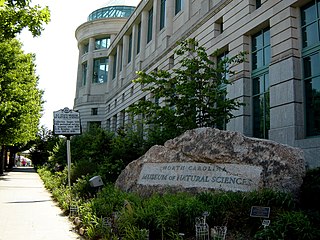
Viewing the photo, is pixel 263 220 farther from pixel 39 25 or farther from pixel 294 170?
pixel 39 25

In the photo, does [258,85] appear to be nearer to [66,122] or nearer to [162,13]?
[66,122]

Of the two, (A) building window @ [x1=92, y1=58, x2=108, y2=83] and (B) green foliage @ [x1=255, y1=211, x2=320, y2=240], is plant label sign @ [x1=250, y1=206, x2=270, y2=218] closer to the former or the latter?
(B) green foliage @ [x1=255, y1=211, x2=320, y2=240]

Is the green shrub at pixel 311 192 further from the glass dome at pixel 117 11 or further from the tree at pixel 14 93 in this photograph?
the glass dome at pixel 117 11

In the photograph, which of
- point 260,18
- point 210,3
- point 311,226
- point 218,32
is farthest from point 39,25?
point 210,3

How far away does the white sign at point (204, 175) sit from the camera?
7988 millimetres

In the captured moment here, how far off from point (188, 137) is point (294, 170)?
3.24m

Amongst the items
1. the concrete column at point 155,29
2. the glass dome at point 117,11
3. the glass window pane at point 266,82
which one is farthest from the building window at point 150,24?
the glass window pane at point 266,82

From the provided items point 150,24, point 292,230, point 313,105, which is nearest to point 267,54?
point 313,105

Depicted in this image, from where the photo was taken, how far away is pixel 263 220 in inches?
237

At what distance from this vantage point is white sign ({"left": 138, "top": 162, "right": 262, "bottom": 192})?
26.2 feet

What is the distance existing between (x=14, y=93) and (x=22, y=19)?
529 inches

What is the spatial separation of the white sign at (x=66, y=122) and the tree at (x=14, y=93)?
22.9 feet

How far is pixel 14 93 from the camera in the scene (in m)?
22.2

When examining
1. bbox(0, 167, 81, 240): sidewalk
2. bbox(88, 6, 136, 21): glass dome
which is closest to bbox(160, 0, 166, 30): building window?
bbox(88, 6, 136, 21): glass dome
